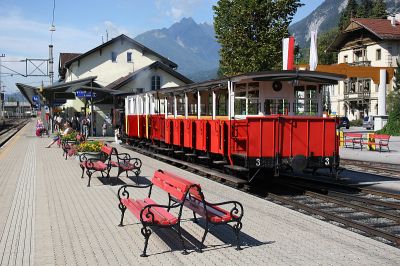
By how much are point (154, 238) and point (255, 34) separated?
95.1 ft

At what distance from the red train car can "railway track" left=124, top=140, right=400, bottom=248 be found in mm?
682

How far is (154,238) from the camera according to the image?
7.38 metres

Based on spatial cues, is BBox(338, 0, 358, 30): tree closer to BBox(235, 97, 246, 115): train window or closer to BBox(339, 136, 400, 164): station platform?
BBox(339, 136, 400, 164): station platform

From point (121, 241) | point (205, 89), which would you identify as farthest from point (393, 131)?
point (121, 241)

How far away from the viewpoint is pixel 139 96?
2528 centimetres

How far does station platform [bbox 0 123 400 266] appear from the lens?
635 centimetres

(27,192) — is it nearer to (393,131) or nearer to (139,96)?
(139,96)

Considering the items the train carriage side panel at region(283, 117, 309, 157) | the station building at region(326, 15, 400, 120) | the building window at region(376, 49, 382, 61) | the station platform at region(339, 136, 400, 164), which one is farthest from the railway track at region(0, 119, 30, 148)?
A: the building window at region(376, 49, 382, 61)

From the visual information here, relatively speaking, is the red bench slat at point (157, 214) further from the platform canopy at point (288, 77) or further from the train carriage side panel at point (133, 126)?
the train carriage side panel at point (133, 126)

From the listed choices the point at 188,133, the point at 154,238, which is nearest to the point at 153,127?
the point at 188,133

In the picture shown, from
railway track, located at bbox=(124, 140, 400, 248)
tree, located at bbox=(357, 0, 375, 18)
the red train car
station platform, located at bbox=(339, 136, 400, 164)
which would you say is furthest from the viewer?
tree, located at bbox=(357, 0, 375, 18)

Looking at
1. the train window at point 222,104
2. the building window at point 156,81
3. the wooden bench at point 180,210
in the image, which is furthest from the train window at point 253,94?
the building window at point 156,81

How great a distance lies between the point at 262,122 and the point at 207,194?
2118mm

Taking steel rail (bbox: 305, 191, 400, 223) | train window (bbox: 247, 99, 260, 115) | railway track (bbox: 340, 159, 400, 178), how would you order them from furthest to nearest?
railway track (bbox: 340, 159, 400, 178) → train window (bbox: 247, 99, 260, 115) → steel rail (bbox: 305, 191, 400, 223)
